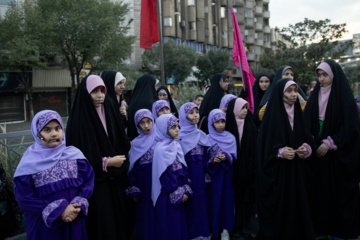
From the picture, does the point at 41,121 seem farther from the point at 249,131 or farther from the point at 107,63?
the point at 107,63

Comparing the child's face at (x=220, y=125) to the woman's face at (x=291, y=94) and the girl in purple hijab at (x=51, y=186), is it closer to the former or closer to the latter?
the woman's face at (x=291, y=94)

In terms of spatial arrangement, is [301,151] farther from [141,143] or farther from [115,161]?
[115,161]

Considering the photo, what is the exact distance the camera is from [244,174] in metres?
3.69

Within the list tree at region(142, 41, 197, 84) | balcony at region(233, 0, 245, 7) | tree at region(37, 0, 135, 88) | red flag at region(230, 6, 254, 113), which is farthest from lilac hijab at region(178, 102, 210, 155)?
balcony at region(233, 0, 245, 7)

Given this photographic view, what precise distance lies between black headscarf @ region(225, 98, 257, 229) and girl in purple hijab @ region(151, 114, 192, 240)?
810 millimetres

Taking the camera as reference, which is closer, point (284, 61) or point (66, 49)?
point (66, 49)

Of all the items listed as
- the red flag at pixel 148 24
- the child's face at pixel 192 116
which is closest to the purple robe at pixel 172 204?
the child's face at pixel 192 116

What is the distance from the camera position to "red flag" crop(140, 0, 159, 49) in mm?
7520

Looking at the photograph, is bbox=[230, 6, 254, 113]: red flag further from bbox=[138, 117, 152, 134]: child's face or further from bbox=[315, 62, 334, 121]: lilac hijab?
bbox=[138, 117, 152, 134]: child's face

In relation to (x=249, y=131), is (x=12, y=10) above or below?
above

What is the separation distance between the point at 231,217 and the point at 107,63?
18.2m

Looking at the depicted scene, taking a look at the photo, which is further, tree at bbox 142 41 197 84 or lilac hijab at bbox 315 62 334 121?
tree at bbox 142 41 197 84

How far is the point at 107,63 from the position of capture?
20.2 metres

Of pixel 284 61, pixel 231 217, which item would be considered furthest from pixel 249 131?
pixel 284 61
